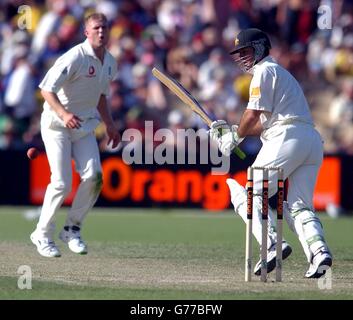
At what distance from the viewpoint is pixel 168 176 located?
16781 mm

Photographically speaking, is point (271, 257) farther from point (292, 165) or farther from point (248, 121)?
point (248, 121)

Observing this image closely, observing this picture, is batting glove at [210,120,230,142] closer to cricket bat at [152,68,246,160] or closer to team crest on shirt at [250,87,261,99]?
cricket bat at [152,68,246,160]

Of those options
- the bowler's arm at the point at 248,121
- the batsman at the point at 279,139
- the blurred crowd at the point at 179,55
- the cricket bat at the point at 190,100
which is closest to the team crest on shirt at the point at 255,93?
the batsman at the point at 279,139

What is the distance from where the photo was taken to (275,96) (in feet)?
28.5

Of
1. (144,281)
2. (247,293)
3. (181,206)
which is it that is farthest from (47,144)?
(181,206)

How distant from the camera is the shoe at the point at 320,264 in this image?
854 cm

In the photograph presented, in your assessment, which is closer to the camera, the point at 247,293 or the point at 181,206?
the point at 247,293

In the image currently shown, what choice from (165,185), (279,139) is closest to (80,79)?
(279,139)

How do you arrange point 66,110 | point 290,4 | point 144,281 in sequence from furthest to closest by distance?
point 290,4
point 66,110
point 144,281


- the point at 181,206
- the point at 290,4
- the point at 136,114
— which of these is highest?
the point at 290,4

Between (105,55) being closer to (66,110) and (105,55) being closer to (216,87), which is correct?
(66,110)

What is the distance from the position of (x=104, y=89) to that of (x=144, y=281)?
2.36m

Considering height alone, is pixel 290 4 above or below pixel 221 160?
above

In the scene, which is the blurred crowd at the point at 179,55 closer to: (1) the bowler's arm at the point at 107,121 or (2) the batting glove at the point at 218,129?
(1) the bowler's arm at the point at 107,121
